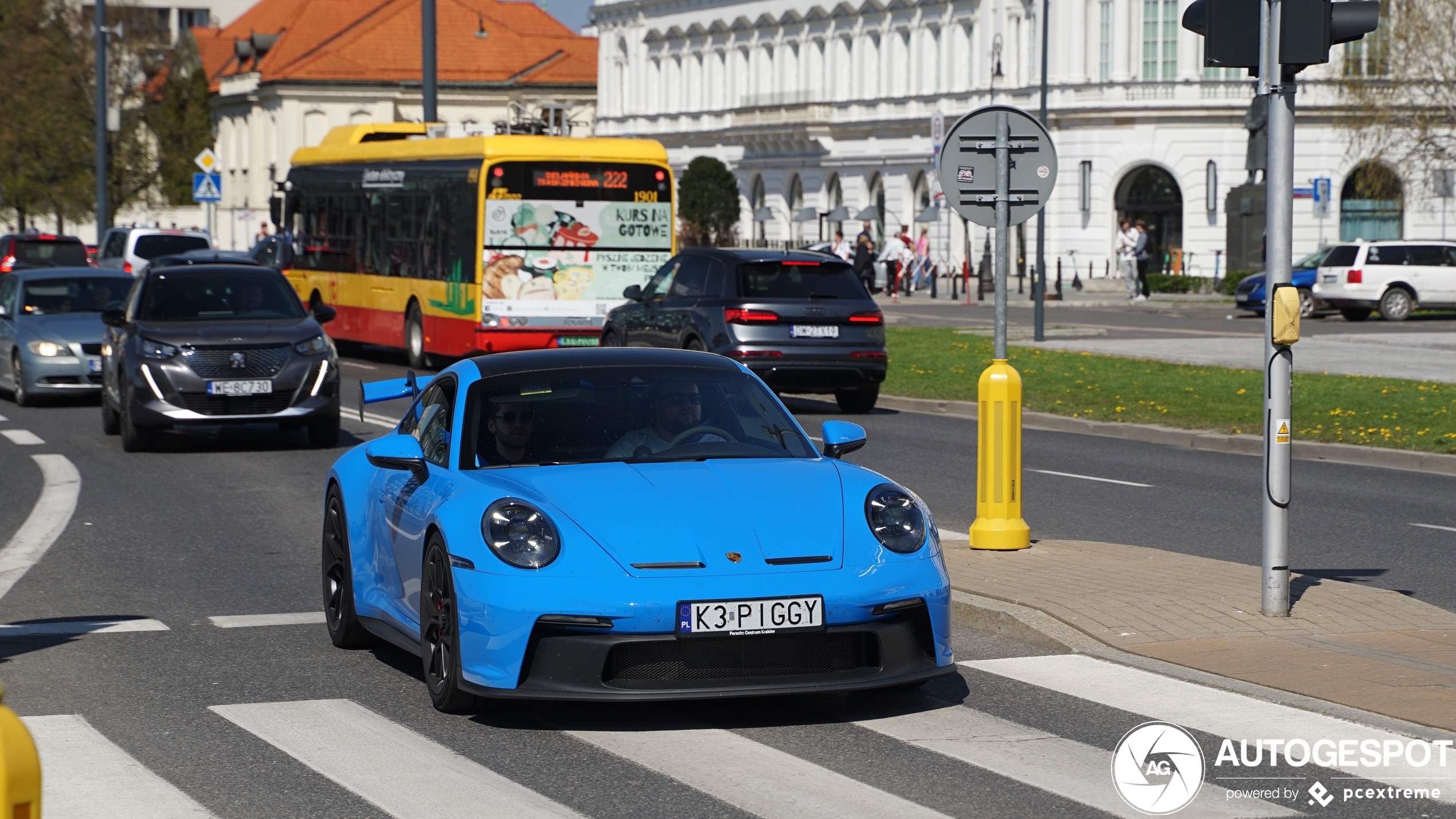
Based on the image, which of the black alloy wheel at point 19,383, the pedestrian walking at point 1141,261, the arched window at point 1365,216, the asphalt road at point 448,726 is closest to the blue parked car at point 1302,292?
the pedestrian walking at point 1141,261

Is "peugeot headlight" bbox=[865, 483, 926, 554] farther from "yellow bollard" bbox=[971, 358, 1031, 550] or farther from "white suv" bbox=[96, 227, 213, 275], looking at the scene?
"white suv" bbox=[96, 227, 213, 275]

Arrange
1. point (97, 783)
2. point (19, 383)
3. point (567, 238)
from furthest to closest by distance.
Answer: point (567, 238) < point (19, 383) < point (97, 783)

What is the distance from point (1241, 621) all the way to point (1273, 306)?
133 centimetres

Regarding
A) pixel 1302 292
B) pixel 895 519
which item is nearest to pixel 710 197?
pixel 1302 292

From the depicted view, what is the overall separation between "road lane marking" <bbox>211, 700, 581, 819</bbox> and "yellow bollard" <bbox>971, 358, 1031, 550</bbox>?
14.3ft

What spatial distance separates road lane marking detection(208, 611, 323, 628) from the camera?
30.1ft

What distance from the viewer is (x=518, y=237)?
2733cm

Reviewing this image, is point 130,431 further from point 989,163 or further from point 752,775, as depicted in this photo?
point 752,775

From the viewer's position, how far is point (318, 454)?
1752 cm

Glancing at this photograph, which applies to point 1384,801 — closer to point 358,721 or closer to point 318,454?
point 358,721

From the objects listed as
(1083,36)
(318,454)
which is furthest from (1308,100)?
(318,454)

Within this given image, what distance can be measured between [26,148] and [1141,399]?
50.4 metres

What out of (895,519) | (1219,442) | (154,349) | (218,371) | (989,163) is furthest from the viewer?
(1219,442)

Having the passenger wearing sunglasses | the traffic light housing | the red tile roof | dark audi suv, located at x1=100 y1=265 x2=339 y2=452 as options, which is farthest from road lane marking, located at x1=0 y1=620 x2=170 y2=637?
the red tile roof
